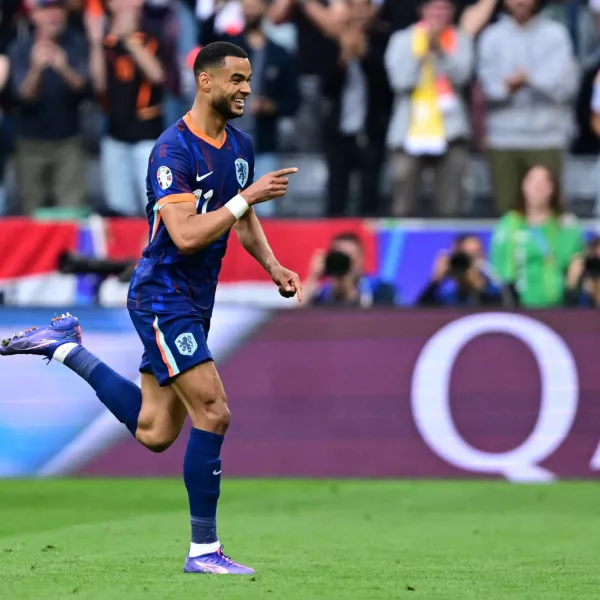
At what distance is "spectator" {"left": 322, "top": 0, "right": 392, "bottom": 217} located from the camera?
1369 cm

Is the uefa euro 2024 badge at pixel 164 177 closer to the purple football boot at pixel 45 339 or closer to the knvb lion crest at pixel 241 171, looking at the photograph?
the knvb lion crest at pixel 241 171

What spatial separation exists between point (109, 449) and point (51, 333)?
157 inches

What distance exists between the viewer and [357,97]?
45.1ft

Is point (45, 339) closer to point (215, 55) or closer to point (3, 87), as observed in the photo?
point (215, 55)

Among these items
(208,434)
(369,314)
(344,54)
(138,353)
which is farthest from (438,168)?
(208,434)

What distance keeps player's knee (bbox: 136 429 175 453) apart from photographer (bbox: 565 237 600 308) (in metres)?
6.09

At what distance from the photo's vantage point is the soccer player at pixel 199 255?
249 inches

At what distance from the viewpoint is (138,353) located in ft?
37.8

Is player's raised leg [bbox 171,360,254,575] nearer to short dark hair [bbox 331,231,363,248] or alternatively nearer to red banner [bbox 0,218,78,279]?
short dark hair [bbox 331,231,363,248]

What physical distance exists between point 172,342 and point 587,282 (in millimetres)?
6532

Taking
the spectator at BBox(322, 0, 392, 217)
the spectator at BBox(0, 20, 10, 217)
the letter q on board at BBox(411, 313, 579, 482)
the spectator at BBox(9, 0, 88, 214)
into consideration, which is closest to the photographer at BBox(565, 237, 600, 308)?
the letter q on board at BBox(411, 313, 579, 482)

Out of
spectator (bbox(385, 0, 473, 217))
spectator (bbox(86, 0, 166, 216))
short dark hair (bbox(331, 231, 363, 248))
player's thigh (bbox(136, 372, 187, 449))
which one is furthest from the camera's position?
spectator (bbox(86, 0, 166, 216))

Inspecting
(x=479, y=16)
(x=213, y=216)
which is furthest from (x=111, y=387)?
(x=479, y=16)

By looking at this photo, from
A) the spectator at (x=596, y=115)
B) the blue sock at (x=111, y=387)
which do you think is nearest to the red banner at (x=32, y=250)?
the spectator at (x=596, y=115)
